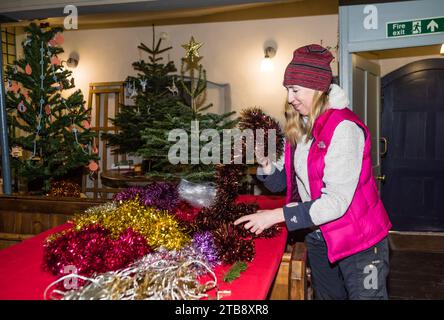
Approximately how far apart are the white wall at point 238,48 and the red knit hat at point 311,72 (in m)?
5.09

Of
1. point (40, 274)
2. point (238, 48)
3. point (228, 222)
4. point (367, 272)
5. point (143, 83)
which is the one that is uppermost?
point (238, 48)

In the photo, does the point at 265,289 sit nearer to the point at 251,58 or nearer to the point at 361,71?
the point at 361,71

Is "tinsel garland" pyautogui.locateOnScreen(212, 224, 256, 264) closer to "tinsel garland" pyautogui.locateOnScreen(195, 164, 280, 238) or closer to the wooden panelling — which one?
"tinsel garland" pyautogui.locateOnScreen(195, 164, 280, 238)

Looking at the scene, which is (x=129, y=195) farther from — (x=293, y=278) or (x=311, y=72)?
(x=311, y=72)

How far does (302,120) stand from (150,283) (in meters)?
1.09

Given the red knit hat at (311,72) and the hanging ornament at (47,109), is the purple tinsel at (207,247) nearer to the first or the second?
the red knit hat at (311,72)

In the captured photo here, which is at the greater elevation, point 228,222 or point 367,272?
point 228,222

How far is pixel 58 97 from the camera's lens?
4.20 m

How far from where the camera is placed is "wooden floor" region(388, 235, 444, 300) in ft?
12.4

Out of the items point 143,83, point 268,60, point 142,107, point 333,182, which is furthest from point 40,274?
point 268,60

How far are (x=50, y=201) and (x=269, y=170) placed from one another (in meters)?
1.68

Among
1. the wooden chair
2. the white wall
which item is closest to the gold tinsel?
the white wall

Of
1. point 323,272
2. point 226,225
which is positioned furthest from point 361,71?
point 226,225

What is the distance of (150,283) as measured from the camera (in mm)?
1034
